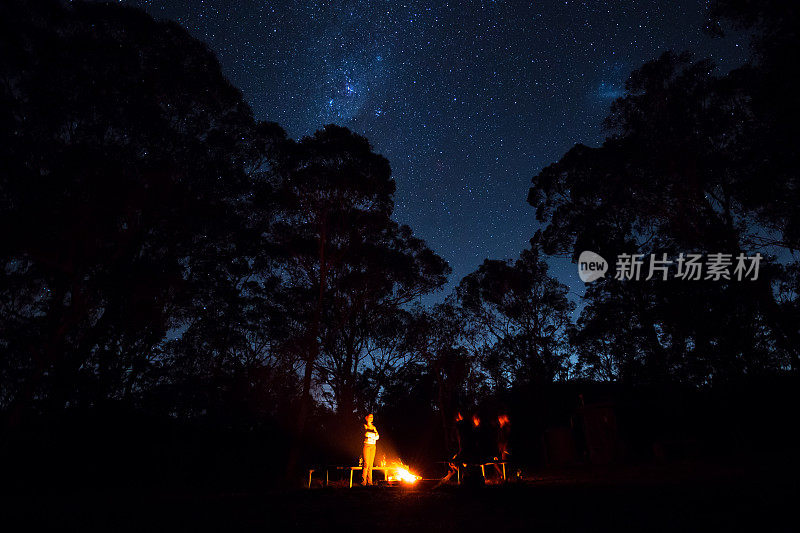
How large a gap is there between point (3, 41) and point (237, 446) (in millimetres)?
16475

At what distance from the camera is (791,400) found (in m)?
18.9

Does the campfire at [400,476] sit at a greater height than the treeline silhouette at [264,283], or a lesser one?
lesser

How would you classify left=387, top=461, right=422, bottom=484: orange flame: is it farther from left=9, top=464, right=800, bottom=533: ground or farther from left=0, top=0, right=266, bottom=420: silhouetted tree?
left=0, top=0, right=266, bottom=420: silhouetted tree

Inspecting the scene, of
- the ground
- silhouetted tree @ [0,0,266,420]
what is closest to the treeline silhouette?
silhouetted tree @ [0,0,266,420]

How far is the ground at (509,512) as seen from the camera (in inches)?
174

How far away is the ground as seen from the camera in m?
4.43

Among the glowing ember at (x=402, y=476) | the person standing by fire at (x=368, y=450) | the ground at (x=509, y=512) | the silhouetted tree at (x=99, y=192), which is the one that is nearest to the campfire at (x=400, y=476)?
the glowing ember at (x=402, y=476)

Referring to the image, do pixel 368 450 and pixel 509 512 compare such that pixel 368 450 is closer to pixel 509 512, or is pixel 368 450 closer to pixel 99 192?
pixel 509 512

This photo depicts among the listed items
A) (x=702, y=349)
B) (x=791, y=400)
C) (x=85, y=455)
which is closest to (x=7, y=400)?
(x=85, y=455)

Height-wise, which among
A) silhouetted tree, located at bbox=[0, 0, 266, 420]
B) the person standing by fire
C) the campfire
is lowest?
the campfire

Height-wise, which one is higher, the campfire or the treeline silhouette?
the treeline silhouette

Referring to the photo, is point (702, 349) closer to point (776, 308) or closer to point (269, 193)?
point (776, 308)

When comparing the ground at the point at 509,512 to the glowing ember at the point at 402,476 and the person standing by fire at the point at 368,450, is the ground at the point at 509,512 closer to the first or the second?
the person standing by fire at the point at 368,450

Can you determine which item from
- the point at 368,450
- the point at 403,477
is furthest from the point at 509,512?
the point at 403,477
